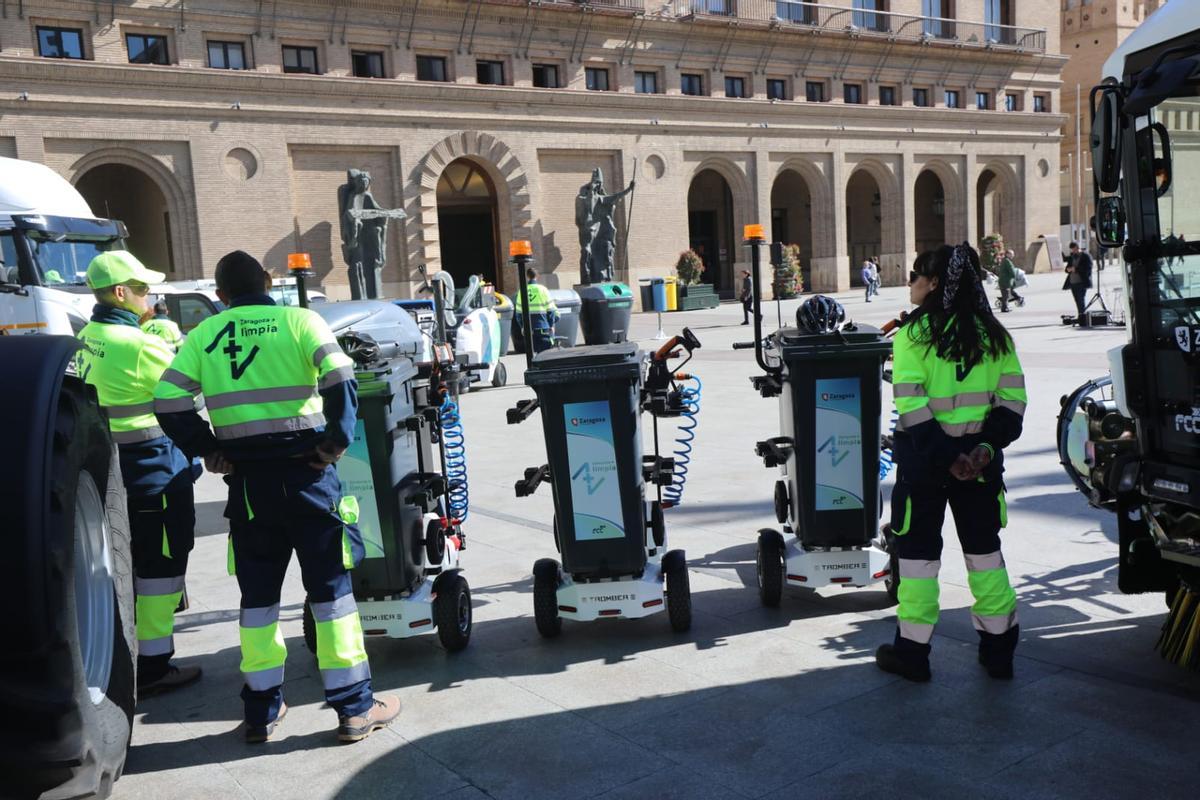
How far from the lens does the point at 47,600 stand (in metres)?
2.69

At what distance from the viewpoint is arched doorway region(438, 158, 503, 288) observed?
34.8m

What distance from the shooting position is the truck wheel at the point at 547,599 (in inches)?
200

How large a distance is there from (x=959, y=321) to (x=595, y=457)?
177 cm

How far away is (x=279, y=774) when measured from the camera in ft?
12.7

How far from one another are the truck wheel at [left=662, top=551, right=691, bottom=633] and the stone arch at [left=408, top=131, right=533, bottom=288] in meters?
28.0

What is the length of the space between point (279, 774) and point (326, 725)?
0.44 meters

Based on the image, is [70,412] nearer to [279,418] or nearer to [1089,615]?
[279,418]

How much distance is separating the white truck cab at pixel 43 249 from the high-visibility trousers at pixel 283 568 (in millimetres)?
12240

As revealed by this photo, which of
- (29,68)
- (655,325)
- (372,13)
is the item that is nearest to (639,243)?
(655,325)

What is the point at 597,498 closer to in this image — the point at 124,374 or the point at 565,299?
the point at 124,374

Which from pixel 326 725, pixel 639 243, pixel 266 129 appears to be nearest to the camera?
pixel 326 725

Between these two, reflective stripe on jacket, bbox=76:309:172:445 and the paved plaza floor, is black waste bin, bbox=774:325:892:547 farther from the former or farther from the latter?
reflective stripe on jacket, bbox=76:309:172:445

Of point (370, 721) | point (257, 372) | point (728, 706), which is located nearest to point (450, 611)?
point (370, 721)

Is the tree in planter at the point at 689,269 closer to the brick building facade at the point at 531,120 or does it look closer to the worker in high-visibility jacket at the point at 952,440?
the brick building facade at the point at 531,120
